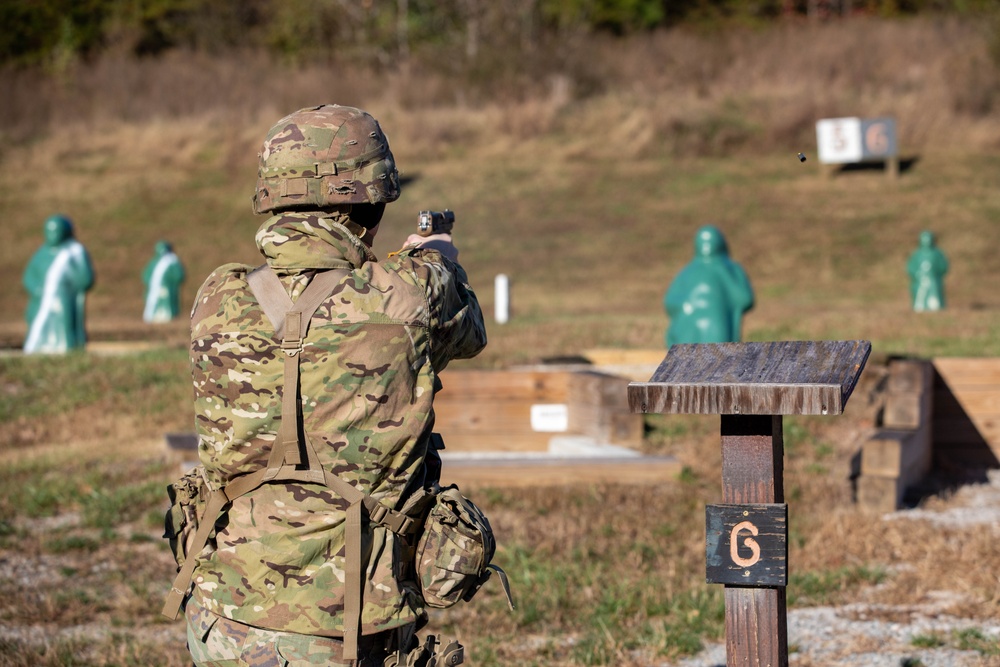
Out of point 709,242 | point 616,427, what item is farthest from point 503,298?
point 616,427

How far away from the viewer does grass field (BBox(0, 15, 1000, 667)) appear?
523 centimetres

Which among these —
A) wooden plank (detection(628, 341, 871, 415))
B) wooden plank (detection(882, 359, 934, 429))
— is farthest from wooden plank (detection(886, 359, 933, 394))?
wooden plank (detection(628, 341, 871, 415))

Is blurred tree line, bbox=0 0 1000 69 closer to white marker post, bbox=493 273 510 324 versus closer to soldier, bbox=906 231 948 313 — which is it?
white marker post, bbox=493 273 510 324

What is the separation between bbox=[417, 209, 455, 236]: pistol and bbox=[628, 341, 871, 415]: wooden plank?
60 centimetres

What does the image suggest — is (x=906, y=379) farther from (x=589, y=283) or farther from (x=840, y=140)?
(x=840, y=140)

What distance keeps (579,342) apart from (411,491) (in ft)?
29.1

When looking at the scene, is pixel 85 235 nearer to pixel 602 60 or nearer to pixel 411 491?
pixel 602 60

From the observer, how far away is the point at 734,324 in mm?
9430

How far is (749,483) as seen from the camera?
310 centimetres

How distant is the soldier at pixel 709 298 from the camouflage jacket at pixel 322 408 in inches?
265

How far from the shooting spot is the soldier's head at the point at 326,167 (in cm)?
275

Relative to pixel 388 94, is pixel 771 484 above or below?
below

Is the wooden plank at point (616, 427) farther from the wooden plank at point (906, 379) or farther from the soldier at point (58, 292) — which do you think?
the soldier at point (58, 292)

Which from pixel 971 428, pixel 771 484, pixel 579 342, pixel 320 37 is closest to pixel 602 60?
pixel 320 37
